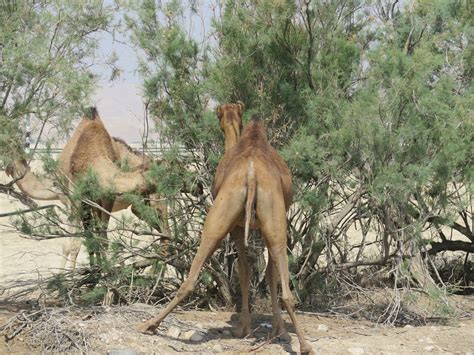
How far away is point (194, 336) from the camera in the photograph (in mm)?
Answer: 7598

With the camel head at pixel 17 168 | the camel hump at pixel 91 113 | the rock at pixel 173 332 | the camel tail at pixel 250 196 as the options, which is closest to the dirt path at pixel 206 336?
the rock at pixel 173 332

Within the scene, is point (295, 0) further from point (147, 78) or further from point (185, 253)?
point (185, 253)

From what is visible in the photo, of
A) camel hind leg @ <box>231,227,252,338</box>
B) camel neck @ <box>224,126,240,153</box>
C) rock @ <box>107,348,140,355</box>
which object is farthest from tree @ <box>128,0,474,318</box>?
rock @ <box>107,348,140,355</box>

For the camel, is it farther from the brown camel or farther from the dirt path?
the brown camel

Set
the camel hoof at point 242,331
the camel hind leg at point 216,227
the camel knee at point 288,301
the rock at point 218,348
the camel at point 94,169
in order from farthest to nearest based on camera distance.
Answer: the camel at point 94,169
the camel hoof at point 242,331
the rock at point 218,348
the camel hind leg at point 216,227
the camel knee at point 288,301

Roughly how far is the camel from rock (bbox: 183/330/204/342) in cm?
193

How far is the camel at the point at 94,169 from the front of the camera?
32.2ft

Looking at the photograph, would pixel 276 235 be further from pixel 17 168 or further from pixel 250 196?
pixel 17 168

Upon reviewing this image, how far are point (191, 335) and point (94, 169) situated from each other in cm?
315

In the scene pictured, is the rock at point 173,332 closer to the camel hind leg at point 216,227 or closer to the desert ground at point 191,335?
the desert ground at point 191,335

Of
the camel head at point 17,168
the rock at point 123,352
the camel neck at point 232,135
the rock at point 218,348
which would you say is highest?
the camel neck at point 232,135

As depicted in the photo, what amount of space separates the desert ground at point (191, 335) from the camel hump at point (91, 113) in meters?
2.27

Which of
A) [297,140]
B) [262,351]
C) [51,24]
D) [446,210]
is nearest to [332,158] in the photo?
[297,140]

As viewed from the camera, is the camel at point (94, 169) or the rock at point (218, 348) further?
the camel at point (94, 169)
